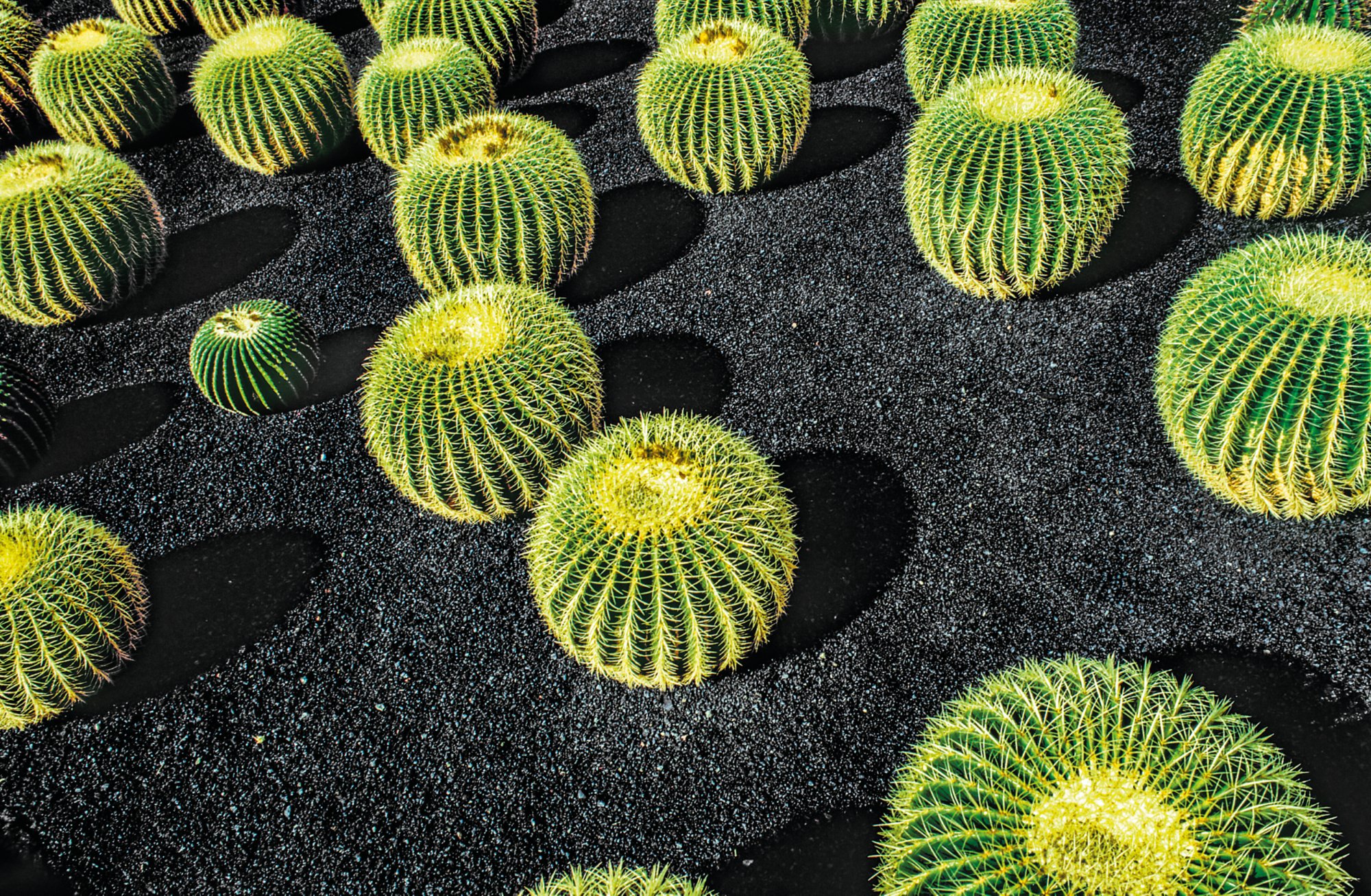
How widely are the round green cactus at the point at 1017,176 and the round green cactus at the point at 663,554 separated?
2.03 m

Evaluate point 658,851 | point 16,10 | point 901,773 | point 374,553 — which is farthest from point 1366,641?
point 16,10

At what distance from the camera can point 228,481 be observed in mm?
4863

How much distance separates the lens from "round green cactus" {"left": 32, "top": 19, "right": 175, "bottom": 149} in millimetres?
6734

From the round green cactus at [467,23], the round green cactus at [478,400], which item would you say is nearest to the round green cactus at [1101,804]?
the round green cactus at [478,400]

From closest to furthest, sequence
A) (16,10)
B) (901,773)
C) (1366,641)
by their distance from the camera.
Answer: (901,773), (1366,641), (16,10)

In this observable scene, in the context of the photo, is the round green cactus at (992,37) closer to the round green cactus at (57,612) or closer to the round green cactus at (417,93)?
the round green cactus at (417,93)

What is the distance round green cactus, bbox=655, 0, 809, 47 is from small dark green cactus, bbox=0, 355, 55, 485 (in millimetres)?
4580

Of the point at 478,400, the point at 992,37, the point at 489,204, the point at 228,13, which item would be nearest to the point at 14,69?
the point at 228,13

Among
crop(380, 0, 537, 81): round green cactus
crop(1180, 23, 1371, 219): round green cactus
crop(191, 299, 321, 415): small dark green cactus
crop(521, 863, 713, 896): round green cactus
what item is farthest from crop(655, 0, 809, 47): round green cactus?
crop(521, 863, 713, 896): round green cactus

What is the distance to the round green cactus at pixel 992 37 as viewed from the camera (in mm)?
5598

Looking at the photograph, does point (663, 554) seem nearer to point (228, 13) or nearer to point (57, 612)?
point (57, 612)

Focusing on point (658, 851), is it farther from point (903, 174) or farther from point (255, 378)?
point (903, 174)

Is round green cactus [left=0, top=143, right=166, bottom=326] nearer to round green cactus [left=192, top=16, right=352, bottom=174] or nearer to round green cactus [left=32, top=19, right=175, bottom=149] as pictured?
round green cactus [left=192, top=16, right=352, bottom=174]

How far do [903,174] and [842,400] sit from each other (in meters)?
2.07
